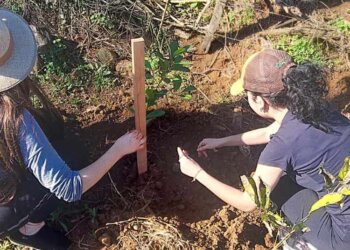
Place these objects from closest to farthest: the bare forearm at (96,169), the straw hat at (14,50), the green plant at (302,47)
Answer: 1. the straw hat at (14,50)
2. the bare forearm at (96,169)
3. the green plant at (302,47)

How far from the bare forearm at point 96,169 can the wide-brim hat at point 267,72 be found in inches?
23.4

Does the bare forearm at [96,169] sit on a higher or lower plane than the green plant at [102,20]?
lower

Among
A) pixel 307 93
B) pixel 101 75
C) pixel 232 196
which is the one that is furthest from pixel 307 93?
pixel 101 75

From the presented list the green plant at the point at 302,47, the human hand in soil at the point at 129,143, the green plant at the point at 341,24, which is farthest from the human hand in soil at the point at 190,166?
the green plant at the point at 341,24

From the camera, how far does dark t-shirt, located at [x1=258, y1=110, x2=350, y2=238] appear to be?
1891 millimetres

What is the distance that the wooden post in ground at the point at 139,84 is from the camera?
6.01 feet

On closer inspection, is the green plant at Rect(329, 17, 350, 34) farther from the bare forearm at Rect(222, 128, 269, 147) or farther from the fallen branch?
the bare forearm at Rect(222, 128, 269, 147)

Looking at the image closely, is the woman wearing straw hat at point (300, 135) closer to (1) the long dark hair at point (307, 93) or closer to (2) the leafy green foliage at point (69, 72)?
(1) the long dark hair at point (307, 93)

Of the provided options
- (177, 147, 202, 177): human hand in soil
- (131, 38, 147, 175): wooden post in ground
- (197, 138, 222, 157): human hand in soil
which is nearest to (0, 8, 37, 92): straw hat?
(131, 38, 147, 175): wooden post in ground

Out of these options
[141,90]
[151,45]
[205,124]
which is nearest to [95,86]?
[151,45]

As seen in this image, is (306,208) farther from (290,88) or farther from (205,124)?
(205,124)

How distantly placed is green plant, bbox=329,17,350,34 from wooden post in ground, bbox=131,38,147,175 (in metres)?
1.64

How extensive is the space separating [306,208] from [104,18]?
175 cm

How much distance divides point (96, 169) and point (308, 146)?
0.82m
